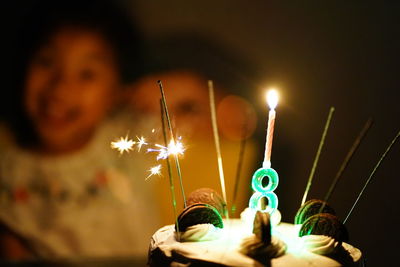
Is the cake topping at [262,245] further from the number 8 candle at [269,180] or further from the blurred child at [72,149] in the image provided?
the blurred child at [72,149]

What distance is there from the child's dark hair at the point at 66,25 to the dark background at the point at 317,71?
0.09 metres

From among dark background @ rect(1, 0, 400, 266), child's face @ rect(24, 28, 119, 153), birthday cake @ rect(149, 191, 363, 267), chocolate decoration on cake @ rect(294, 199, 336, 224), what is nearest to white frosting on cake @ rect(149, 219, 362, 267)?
birthday cake @ rect(149, 191, 363, 267)

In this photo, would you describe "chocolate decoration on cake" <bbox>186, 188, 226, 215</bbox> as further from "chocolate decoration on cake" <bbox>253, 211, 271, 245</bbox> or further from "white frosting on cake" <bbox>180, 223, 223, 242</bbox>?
"chocolate decoration on cake" <bbox>253, 211, 271, 245</bbox>

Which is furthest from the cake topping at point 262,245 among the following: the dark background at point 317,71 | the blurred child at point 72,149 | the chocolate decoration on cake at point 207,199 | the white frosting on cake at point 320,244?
the blurred child at point 72,149

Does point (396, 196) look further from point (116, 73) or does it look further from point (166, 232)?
point (116, 73)

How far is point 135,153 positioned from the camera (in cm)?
339

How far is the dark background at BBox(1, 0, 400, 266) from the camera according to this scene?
10.5ft

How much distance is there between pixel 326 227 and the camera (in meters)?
2.00

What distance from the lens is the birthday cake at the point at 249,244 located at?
1.85m

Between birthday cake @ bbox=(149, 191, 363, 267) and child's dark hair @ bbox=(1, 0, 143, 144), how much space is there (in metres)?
1.57

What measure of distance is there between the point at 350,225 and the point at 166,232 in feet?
5.74

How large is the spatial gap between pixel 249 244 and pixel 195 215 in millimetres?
305

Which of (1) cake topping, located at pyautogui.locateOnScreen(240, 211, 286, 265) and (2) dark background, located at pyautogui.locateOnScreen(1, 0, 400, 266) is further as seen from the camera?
(2) dark background, located at pyautogui.locateOnScreen(1, 0, 400, 266)

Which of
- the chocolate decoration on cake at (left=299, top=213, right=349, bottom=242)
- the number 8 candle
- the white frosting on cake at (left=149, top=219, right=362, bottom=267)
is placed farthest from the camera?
the number 8 candle
